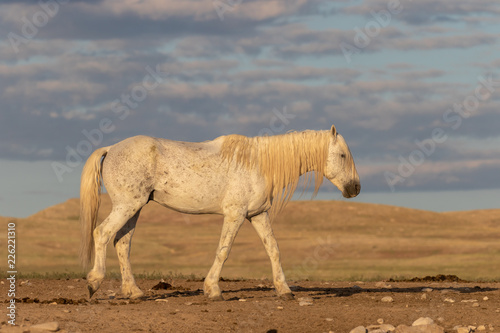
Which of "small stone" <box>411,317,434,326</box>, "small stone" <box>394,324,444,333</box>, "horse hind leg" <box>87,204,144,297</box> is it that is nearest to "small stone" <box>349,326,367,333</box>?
Answer: "small stone" <box>394,324,444,333</box>

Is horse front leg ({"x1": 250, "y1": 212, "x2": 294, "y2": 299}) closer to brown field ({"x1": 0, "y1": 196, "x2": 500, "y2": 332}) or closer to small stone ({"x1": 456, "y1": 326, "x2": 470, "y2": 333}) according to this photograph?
brown field ({"x1": 0, "y1": 196, "x2": 500, "y2": 332})

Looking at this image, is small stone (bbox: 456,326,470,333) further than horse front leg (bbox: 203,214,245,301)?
No

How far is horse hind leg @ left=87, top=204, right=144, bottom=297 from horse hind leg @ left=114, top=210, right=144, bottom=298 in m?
0.64

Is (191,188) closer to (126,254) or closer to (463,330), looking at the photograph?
(126,254)

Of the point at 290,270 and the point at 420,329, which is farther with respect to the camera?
the point at 290,270

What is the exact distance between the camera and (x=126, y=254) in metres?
11.7

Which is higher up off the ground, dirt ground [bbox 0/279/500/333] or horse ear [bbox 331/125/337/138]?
horse ear [bbox 331/125/337/138]

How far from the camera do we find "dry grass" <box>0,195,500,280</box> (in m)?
30.7

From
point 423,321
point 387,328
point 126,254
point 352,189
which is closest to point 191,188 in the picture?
point 126,254

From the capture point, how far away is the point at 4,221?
41.9 m

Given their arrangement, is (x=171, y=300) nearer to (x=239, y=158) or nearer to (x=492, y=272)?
(x=239, y=158)

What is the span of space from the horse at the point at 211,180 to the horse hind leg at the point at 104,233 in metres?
0.02

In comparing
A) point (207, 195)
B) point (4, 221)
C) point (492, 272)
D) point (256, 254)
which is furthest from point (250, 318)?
point (4, 221)

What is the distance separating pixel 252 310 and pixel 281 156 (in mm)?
2806
